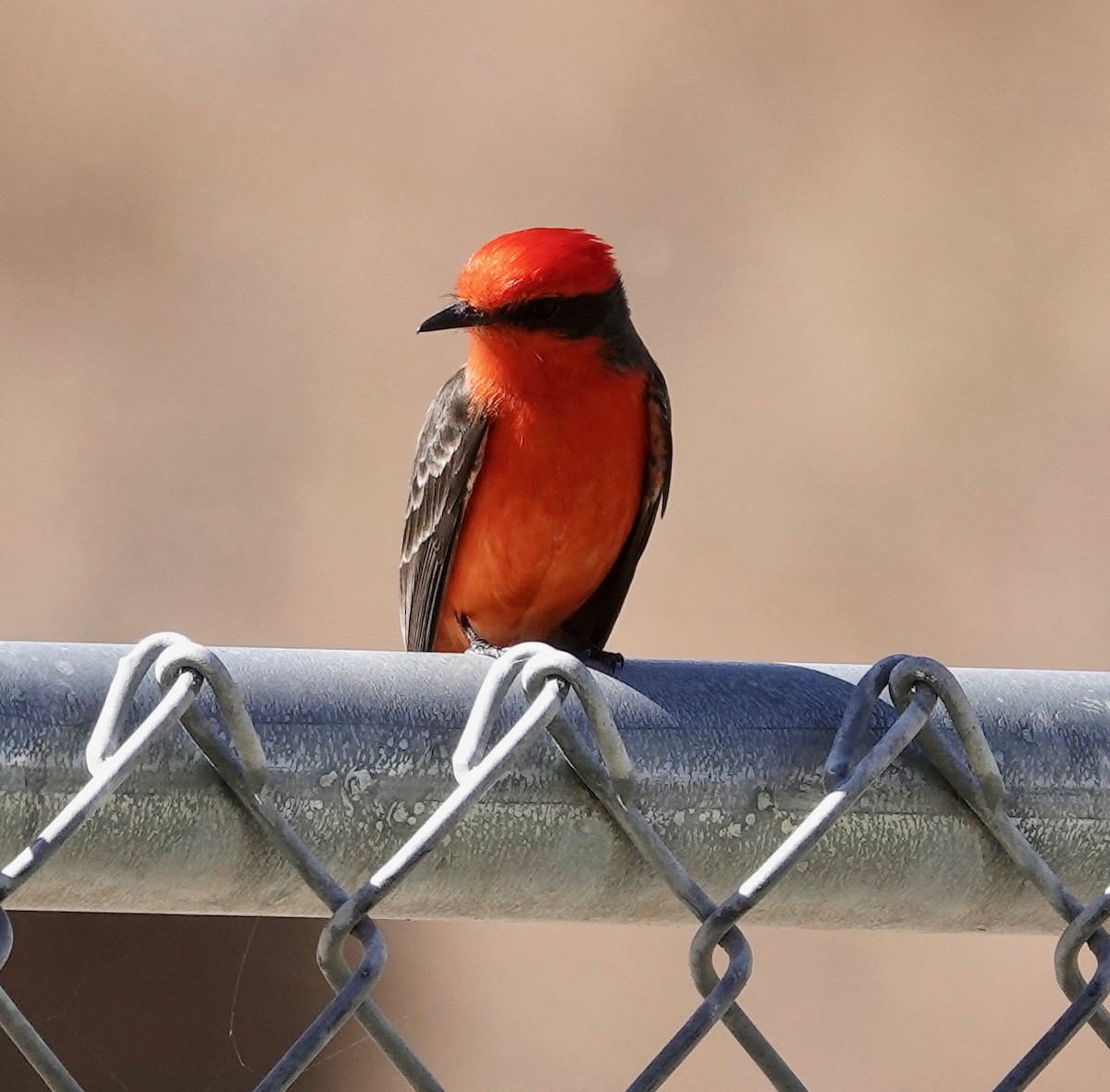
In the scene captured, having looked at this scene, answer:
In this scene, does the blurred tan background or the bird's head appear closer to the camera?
the bird's head

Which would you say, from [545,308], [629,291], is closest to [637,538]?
[545,308]

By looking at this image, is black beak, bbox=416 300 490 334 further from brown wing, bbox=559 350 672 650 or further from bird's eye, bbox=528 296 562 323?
brown wing, bbox=559 350 672 650

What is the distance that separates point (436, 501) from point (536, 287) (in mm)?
359

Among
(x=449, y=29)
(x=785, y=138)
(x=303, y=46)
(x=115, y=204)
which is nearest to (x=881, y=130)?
(x=785, y=138)

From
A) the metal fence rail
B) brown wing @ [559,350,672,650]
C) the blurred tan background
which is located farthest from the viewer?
the blurred tan background

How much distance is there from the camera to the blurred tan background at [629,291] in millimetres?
4949

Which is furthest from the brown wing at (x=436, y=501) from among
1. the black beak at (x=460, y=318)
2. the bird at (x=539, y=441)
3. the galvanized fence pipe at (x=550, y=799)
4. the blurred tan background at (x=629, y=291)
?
the blurred tan background at (x=629, y=291)

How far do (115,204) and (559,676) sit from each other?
4.56 m

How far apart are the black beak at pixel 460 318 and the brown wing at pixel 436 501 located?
0.13 meters

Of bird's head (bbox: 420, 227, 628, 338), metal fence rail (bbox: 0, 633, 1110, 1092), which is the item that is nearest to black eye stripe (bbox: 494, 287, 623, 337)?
bird's head (bbox: 420, 227, 628, 338)

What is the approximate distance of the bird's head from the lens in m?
2.73

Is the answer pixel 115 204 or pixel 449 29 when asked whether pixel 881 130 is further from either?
pixel 115 204

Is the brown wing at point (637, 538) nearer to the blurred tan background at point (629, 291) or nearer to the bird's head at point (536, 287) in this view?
the bird's head at point (536, 287)

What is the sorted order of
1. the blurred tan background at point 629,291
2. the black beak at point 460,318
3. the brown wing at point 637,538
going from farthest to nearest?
the blurred tan background at point 629,291 < the brown wing at point 637,538 < the black beak at point 460,318
